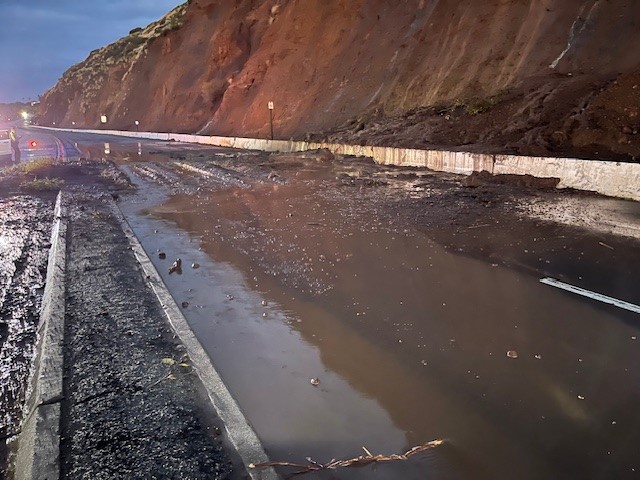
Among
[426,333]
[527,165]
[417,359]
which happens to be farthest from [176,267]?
[527,165]

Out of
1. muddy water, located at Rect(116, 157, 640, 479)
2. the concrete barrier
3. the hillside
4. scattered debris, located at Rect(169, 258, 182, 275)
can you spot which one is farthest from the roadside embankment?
the hillside

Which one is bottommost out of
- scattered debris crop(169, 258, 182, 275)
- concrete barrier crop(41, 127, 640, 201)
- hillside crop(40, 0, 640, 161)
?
scattered debris crop(169, 258, 182, 275)

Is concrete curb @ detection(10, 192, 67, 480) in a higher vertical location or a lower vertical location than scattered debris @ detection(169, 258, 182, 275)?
lower

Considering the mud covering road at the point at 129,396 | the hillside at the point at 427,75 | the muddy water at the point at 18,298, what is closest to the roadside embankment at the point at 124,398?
the mud covering road at the point at 129,396

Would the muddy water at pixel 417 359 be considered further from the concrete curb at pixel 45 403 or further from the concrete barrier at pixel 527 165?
the concrete barrier at pixel 527 165

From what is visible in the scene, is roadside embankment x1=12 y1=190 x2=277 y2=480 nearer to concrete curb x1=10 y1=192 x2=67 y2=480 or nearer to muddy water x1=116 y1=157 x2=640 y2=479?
concrete curb x1=10 y1=192 x2=67 y2=480

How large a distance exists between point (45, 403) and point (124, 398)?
1.85ft

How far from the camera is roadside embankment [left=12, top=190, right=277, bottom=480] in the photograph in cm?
325

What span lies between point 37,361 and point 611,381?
5066 millimetres

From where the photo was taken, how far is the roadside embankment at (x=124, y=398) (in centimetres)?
325

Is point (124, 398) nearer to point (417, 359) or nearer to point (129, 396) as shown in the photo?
point (129, 396)

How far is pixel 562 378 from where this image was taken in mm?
4191

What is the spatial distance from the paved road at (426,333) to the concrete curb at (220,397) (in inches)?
7.3

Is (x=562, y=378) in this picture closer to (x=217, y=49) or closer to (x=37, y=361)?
(x=37, y=361)
